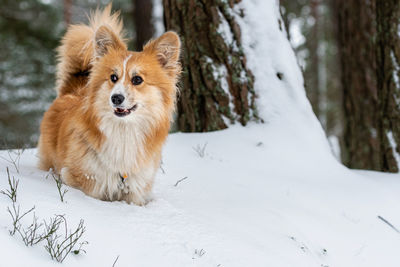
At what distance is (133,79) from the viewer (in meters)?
3.10

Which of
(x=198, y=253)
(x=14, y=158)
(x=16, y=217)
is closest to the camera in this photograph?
(x=16, y=217)

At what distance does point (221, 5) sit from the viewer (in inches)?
172

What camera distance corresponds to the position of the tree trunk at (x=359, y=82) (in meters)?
5.09

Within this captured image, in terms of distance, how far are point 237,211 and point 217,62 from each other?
6.61 ft

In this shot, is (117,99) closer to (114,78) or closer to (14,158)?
(114,78)

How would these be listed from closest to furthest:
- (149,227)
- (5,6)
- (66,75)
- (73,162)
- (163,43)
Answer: (149,227), (73,162), (163,43), (66,75), (5,6)

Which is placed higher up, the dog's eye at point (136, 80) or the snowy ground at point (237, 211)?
the dog's eye at point (136, 80)

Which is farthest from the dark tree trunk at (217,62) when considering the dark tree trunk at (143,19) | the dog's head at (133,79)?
the dark tree trunk at (143,19)

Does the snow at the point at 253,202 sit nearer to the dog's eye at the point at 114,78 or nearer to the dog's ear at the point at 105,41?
the dog's eye at the point at 114,78

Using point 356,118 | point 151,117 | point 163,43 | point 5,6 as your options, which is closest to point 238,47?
point 163,43

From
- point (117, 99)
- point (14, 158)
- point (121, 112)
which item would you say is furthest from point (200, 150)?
point (14, 158)

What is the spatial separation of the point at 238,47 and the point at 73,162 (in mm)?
2280

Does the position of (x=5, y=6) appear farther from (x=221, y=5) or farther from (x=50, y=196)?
(x=50, y=196)

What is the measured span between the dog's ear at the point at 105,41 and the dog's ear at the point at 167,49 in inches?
9.4
